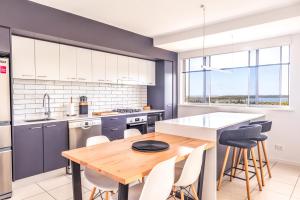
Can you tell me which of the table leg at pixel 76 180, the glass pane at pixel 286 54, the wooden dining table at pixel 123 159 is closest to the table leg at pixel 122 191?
the wooden dining table at pixel 123 159

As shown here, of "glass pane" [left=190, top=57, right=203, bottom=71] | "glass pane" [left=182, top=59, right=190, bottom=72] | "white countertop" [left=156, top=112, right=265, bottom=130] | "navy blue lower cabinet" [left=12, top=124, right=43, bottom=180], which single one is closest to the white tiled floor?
"navy blue lower cabinet" [left=12, top=124, right=43, bottom=180]

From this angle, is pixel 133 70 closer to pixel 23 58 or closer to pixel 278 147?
pixel 23 58

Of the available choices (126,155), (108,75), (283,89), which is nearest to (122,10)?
(108,75)

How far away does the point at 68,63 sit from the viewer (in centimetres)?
357

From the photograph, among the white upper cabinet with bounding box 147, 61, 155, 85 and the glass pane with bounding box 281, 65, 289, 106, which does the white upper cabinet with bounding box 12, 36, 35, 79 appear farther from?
the glass pane with bounding box 281, 65, 289, 106

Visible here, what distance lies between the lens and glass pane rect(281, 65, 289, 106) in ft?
13.2

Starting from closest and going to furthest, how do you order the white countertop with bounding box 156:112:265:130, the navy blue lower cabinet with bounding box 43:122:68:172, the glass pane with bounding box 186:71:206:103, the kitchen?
the kitchen → the white countertop with bounding box 156:112:265:130 → the navy blue lower cabinet with bounding box 43:122:68:172 → the glass pane with bounding box 186:71:206:103

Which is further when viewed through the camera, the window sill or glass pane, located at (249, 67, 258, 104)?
glass pane, located at (249, 67, 258, 104)

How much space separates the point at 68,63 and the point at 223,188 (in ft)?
10.5

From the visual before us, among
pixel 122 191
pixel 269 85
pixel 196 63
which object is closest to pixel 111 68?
pixel 196 63

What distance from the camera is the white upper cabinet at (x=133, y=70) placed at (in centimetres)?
470

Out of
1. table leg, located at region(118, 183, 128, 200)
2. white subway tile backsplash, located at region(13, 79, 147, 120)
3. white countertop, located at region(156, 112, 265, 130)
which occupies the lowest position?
table leg, located at region(118, 183, 128, 200)

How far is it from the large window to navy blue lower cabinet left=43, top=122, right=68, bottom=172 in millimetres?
2609

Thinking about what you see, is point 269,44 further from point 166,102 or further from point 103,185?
point 103,185
